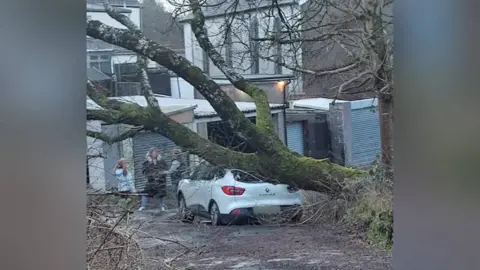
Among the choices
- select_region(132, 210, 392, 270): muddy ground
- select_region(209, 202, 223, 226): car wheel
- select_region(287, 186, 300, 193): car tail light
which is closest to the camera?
select_region(132, 210, 392, 270): muddy ground

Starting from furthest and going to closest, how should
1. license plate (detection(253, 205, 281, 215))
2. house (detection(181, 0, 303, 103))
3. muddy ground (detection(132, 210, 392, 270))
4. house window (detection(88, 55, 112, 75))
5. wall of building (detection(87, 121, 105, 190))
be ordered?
license plate (detection(253, 205, 281, 215))
house (detection(181, 0, 303, 103))
muddy ground (detection(132, 210, 392, 270))
house window (detection(88, 55, 112, 75))
wall of building (detection(87, 121, 105, 190))

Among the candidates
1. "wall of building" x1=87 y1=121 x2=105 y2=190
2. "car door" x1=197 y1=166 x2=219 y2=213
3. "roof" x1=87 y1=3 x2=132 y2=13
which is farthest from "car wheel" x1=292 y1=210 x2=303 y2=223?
"roof" x1=87 y1=3 x2=132 y2=13

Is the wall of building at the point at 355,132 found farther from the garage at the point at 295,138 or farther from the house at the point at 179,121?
the house at the point at 179,121

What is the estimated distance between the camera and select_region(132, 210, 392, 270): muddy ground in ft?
7.34

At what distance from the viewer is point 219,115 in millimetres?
2621

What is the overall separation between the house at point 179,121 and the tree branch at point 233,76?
1.8 inches

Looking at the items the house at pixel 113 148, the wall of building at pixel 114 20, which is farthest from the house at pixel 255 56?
the wall of building at pixel 114 20

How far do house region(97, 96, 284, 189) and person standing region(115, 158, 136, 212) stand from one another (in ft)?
0.09

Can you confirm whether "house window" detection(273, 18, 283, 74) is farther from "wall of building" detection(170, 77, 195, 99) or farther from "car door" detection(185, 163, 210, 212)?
"car door" detection(185, 163, 210, 212)

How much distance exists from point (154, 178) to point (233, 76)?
69 centimetres

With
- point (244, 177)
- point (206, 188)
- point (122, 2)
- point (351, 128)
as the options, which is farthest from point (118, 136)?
point (351, 128)

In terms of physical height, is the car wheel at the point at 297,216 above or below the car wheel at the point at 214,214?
below

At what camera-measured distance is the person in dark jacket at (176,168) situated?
8.00 ft

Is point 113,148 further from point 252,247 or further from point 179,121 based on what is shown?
point 252,247
